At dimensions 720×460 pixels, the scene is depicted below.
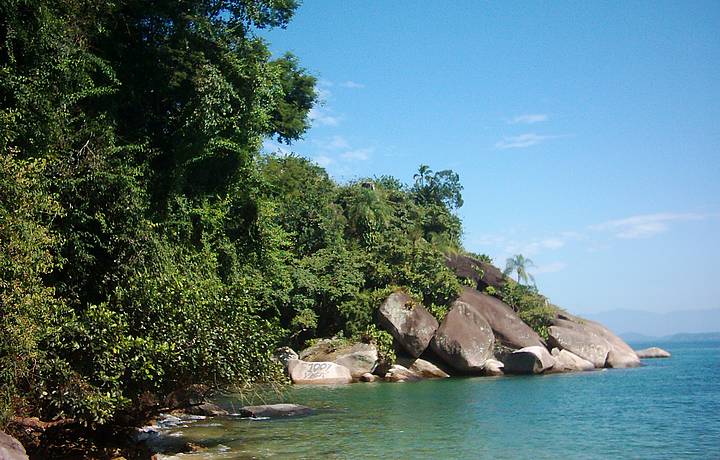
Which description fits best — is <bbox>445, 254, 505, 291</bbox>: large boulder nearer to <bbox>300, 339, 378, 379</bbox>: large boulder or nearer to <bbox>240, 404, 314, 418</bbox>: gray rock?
<bbox>300, 339, 378, 379</bbox>: large boulder

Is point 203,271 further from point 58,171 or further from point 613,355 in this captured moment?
point 613,355

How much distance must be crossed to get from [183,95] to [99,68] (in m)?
2.05

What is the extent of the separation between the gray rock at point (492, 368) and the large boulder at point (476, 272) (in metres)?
6.44

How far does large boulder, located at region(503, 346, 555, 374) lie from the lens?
30766 mm

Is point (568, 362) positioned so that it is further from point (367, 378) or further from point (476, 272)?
point (367, 378)

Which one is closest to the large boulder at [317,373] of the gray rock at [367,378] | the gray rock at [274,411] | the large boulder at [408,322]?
the gray rock at [367,378]

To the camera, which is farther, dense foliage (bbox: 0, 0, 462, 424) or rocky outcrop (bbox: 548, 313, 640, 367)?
rocky outcrop (bbox: 548, 313, 640, 367)

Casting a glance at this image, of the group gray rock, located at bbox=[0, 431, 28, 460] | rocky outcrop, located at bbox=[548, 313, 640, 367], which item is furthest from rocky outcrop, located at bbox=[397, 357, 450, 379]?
gray rock, located at bbox=[0, 431, 28, 460]

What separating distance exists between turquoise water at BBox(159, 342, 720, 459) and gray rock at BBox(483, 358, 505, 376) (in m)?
4.41

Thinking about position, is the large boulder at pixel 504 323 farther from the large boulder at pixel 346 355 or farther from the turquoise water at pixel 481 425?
the large boulder at pixel 346 355

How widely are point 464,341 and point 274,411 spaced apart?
1425 centimetres

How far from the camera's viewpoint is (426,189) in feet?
155

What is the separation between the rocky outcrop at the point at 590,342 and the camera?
34875mm

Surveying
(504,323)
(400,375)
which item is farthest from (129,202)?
(504,323)
